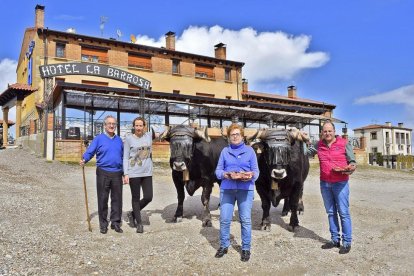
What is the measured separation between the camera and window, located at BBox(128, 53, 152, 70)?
114ft

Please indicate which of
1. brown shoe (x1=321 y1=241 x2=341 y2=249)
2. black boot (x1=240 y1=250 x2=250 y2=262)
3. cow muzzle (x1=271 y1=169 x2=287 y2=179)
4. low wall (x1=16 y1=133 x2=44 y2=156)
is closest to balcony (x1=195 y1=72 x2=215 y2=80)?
low wall (x1=16 y1=133 x2=44 y2=156)

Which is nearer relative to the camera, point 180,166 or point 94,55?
point 180,166

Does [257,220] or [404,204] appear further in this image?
[404,204]

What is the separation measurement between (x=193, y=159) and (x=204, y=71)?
106 feet

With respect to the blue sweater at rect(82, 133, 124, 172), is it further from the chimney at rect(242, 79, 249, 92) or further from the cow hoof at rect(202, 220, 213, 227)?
the chimney at rect(242, 79, 249, 92)

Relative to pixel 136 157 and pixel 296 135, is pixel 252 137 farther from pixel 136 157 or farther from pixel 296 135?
pixel 136 157

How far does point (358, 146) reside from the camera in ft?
110

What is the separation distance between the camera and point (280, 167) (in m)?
6.32

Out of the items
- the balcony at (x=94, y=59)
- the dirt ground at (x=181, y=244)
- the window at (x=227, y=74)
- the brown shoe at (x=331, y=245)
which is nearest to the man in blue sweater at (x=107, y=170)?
the dirt ground at (x=181, y=244)

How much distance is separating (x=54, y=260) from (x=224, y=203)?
8.18 feet

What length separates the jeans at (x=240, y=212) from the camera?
524 cm

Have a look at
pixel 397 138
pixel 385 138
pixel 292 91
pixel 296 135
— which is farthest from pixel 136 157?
pixel 397 138

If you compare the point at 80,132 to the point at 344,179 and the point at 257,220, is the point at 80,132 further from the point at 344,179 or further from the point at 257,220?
the point at 344,179

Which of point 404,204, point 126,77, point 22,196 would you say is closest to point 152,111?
point 126,77
